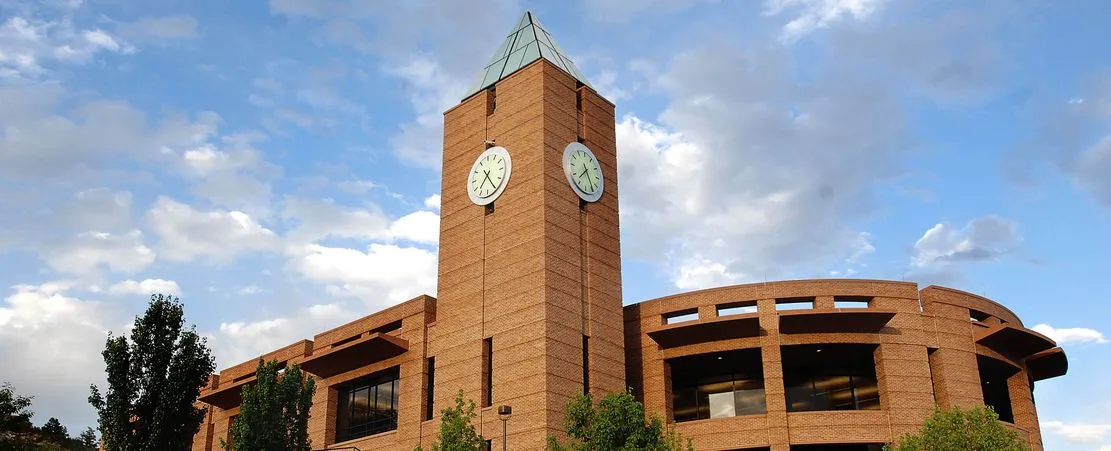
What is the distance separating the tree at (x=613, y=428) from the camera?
38.5 m

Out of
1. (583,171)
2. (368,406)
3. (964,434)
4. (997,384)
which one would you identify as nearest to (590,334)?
(583,171)

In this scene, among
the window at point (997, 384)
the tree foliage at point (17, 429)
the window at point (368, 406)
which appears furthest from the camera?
the window at point (368, 406)

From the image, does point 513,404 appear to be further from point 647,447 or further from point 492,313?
point 647,447

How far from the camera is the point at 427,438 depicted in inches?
1927

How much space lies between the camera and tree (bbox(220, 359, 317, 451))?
127 feet

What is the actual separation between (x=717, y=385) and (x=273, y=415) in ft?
76.4

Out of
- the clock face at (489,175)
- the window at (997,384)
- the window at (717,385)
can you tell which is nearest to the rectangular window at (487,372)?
the clock face at (489,175)

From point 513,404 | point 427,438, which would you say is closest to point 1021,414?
point 513,404

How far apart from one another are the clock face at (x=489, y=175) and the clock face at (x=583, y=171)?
116 inches

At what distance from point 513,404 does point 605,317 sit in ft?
22.5

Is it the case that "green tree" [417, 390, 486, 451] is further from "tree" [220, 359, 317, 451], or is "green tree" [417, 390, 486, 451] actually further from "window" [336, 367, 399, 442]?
"window" [336, 367, 399, 442]

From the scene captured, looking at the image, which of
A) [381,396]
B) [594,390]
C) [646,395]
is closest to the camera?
[594,390]

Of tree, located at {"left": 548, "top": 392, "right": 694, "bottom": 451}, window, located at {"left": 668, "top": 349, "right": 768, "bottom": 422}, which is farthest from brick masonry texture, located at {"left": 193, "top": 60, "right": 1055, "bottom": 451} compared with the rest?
tree, located at {"left": 548, "top": 392, "right": 694, "bottom": 451}

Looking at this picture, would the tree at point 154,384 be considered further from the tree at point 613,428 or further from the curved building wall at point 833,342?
the curved building wall at point 833,342
